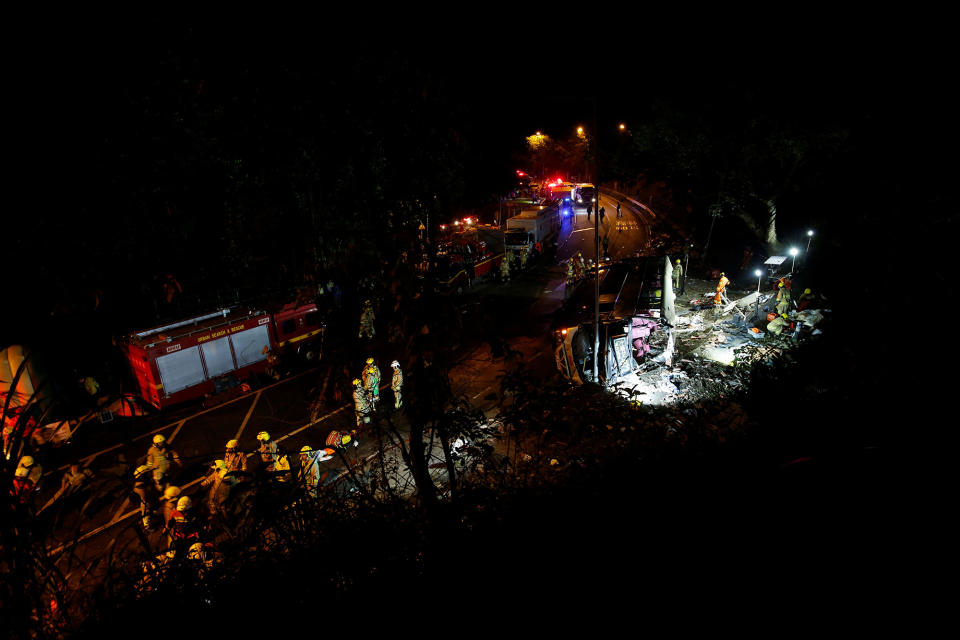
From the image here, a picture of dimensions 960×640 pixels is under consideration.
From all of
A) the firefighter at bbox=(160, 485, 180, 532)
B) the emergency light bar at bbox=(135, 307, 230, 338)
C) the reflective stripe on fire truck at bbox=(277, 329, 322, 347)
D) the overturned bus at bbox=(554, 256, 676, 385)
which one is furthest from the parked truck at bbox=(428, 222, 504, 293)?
the firefighter at bbox=(160, 485, 180, 532)

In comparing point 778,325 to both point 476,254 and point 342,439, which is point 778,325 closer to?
point 342,439

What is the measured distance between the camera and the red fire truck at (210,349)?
444 inches

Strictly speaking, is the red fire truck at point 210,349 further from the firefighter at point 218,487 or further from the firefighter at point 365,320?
the firefighter at point 365,320

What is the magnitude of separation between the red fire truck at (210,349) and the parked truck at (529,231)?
473 inches

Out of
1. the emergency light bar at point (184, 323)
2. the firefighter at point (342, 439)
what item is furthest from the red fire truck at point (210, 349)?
the firefighter at point (342, 439)

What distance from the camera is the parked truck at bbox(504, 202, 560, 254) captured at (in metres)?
23.5

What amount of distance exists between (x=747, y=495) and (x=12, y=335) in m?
14.8

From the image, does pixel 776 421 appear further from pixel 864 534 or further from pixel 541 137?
pixel 541 137

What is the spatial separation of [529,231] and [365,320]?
20.3 meters

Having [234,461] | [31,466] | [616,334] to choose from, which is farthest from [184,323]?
[616,334]

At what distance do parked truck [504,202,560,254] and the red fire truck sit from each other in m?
12.0

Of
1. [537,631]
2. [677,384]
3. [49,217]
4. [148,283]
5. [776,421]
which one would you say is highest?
[49,217]

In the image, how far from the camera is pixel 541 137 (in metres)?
49.9

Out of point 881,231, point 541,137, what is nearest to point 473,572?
point 881,231
